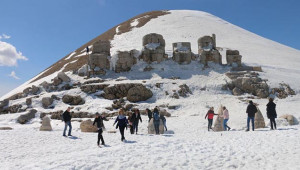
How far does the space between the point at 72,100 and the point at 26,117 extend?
525cm

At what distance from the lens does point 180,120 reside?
20.9 m

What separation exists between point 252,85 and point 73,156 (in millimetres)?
25326

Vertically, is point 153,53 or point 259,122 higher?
point 153,53

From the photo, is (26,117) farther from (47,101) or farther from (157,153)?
(157,153)

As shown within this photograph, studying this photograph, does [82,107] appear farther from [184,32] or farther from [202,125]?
[184,32]

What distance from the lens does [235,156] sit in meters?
8.73

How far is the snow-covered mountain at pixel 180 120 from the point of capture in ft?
27.1

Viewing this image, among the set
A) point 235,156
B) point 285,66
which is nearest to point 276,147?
point 235,156

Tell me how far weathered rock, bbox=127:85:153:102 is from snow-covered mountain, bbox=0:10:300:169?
560 mm

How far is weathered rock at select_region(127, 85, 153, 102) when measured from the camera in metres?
27.5

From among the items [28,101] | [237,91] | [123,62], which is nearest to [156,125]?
[237,91]

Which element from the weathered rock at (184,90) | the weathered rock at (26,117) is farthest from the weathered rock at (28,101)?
the weathered rock at (184,90)

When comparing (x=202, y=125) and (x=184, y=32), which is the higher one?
(x=184, y=32)

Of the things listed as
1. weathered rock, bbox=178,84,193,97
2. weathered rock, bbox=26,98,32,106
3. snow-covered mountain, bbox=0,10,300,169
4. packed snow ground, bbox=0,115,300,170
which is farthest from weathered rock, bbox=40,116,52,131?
weathered rock, bbox=178,84,193,97
